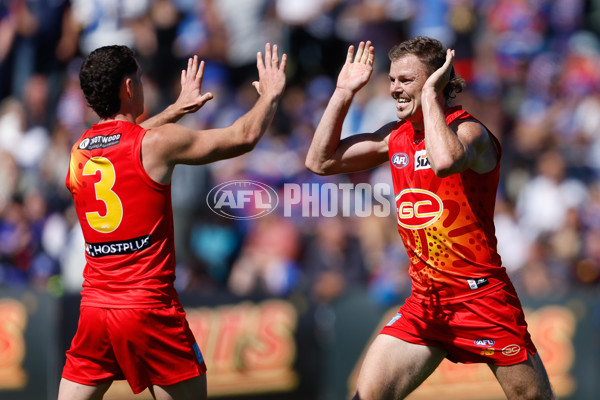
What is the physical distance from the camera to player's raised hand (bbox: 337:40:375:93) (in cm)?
575

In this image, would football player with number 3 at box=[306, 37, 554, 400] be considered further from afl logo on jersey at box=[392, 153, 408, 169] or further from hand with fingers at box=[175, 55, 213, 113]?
hand with fingers at box=[175, 55, 213, 113]

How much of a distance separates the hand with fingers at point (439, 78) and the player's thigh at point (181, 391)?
2192 millimetres

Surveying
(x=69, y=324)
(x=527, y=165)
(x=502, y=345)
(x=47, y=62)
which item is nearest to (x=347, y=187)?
(x=502, y=345)

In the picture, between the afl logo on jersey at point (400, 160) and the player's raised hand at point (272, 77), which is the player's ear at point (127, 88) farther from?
the afl logo on jersey at point (400, 160)

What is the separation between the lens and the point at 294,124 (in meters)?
11.4

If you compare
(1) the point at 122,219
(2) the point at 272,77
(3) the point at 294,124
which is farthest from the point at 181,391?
(3) the point at 294,124

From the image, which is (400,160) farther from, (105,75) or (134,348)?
(134,348)

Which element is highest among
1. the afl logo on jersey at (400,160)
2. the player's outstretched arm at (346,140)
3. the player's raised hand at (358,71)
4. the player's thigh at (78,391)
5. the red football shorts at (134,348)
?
the player's raised hand at (358,71)

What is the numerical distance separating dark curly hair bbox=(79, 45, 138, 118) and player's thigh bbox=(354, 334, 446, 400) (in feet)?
7.30

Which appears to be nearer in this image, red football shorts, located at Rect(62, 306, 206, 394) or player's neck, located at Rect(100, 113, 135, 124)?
red football shorts, located at Rect(62, 306, 206, 394)

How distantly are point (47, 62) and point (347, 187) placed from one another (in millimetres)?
A: 5865

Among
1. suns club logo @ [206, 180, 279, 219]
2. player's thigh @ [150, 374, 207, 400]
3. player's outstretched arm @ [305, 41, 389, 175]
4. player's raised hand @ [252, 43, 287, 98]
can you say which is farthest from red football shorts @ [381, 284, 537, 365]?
suns club logo @ [206, 180, 279, 219]

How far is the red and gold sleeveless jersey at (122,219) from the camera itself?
5062 mm

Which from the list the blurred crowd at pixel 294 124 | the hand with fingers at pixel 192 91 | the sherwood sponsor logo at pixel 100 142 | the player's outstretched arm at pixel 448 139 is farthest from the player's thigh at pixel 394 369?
the blurred crowd at pixel 294 124
